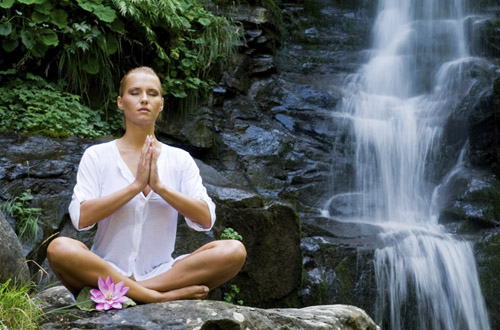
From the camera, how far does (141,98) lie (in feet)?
9.50

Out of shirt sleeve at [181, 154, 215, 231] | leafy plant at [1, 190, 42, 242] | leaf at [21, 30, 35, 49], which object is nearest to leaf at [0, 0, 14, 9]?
leaf at [21, 30, 35, 49]

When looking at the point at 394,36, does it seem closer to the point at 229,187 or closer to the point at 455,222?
the point at 455,222

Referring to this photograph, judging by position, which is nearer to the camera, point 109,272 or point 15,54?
point 109,272

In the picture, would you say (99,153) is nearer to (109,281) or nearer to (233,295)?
(109,281)

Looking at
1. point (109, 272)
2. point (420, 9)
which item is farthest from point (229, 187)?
point (420, 9)

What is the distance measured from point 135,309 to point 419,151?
22.4ft

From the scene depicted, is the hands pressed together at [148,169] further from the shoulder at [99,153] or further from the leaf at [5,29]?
the leaf at [5,29]

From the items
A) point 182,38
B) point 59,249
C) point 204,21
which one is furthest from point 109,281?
point 204,21

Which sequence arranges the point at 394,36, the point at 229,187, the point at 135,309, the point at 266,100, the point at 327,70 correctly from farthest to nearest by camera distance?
1. the point at 394,36
2. the point at 327,70
3. the point at 266,100
4. the point at 229,187
5. the point at 135,309

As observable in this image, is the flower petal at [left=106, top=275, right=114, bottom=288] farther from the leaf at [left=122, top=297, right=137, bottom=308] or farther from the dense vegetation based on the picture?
the dense vegetation

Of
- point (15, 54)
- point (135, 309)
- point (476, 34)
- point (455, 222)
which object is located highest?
point (476, 34)

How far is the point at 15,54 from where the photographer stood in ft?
22.9

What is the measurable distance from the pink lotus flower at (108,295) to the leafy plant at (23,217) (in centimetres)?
230

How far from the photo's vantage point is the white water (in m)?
6.49
